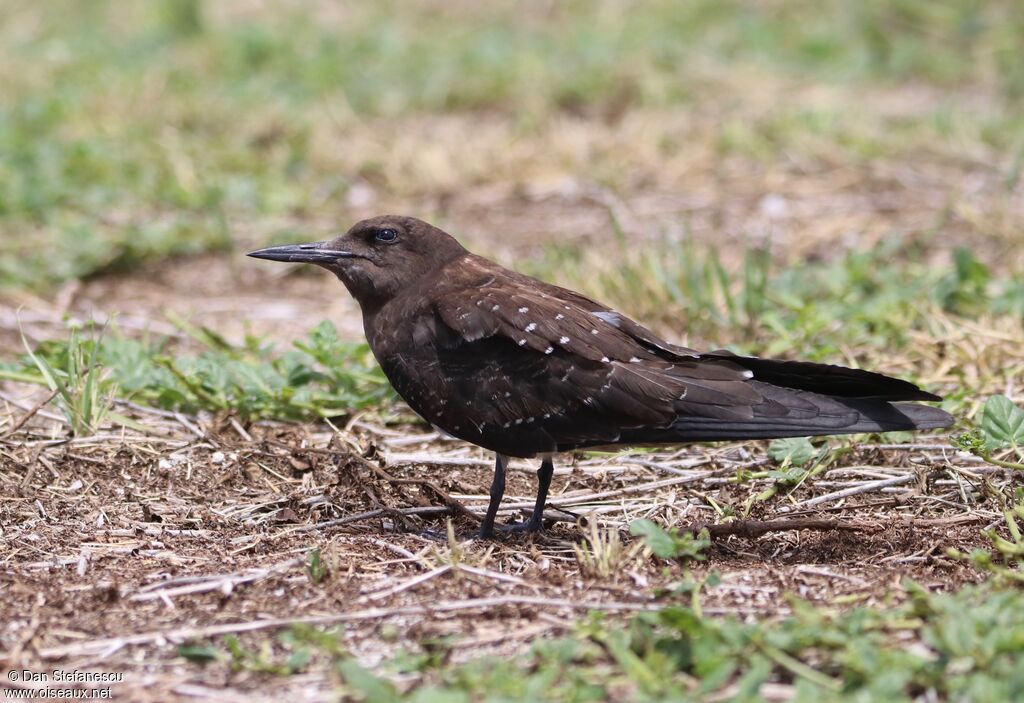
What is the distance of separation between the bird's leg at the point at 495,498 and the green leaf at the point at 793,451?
1047mm

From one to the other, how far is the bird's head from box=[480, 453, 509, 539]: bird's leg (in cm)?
79

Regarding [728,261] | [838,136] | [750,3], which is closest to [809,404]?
[728,261]

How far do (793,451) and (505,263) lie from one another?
111 inches

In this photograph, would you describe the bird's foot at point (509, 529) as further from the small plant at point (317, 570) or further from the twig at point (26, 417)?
the twig at point (26, 417)

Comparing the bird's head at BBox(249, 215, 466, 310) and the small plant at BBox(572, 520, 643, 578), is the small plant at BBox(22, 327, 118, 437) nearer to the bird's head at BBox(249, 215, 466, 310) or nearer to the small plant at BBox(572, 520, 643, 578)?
the bird's head at BBox(249, 215, 466, 310)

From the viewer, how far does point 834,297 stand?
6.16 metres

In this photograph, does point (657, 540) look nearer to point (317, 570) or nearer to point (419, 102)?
point (317, 570)

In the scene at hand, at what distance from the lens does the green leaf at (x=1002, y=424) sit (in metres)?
4.31

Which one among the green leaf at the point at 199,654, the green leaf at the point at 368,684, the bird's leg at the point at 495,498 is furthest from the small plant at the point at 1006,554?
the green leaf at the point at 199,654

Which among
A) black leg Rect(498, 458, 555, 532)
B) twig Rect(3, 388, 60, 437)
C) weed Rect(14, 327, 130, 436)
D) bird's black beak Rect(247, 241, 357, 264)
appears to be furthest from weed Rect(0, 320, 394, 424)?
black leg Rect(498, 458, 555, 532)

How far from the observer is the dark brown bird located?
3.97 metres

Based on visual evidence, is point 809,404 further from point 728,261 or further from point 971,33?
point 971,33

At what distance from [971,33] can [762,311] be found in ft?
20.0

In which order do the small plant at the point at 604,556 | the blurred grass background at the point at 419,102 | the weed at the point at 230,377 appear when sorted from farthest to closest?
1. the blurred grass background at the point at 419,102
2. the weed at the point at 230,377
3. the small plant at the point at 604,556
